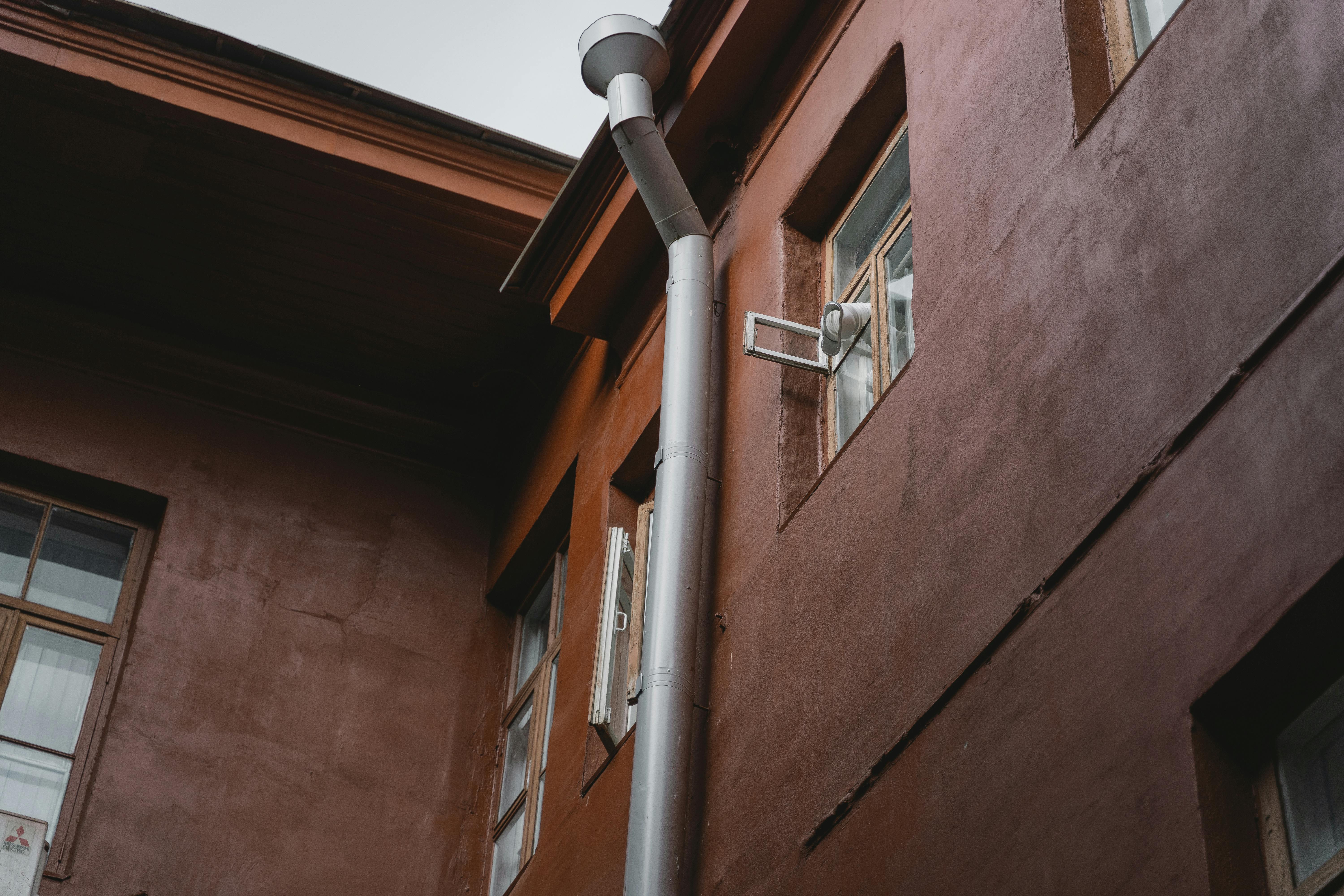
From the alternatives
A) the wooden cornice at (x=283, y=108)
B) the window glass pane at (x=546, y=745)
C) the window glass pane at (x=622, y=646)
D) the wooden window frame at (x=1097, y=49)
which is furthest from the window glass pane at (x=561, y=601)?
the wooden window frame at (x=1097, y=49)

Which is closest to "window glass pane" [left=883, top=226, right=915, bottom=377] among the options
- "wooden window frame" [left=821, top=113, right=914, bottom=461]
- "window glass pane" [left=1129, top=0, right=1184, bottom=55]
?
"wooden window frame" [left=821, top=113, right=914, bottom=461]

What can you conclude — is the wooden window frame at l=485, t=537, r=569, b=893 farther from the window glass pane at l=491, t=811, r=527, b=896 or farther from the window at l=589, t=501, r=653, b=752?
the window at l=589, t=501, r=653, b=752

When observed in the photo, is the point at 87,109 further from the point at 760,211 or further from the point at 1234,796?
the point at 1234,796

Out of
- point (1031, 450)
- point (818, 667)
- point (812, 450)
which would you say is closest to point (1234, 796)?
point (1031, 450)

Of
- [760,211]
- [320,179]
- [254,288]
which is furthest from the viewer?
[254,288]

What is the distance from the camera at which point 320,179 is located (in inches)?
350

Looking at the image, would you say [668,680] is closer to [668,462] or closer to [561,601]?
[668,462]

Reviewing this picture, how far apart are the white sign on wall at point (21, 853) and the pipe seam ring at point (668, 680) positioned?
116 inches

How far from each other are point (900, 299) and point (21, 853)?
4.34 meters

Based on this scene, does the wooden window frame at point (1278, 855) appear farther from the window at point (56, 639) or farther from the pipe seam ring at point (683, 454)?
the window at point (56, 639)

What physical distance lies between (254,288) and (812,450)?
4.57 m

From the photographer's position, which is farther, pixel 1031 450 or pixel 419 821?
pixel 419 821

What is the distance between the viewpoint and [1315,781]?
123 inches

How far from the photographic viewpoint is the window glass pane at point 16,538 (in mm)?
8742
